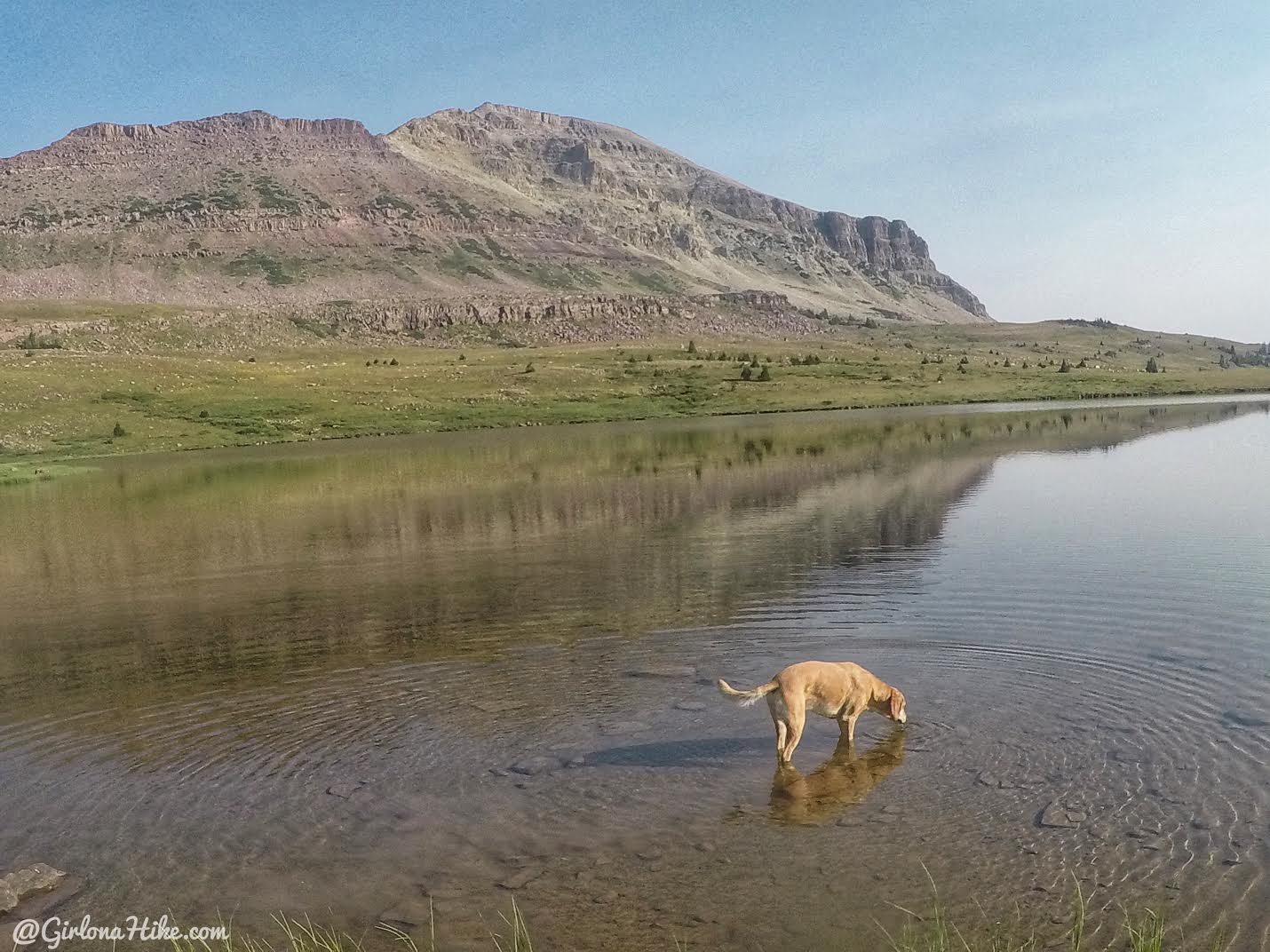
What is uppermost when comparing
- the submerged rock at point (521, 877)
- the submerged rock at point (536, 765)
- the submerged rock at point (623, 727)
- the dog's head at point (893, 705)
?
the dog's head at point (893, 705)

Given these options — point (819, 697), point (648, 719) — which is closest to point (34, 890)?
point (648, 719)

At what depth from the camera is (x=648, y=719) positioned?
14477 mm

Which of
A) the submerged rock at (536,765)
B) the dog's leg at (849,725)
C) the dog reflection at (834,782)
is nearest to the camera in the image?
the dog reflection at (834,782)

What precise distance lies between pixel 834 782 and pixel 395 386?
9291 centimetres

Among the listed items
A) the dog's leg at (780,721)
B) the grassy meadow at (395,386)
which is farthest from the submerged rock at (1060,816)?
the grassy meadow at (395,386)

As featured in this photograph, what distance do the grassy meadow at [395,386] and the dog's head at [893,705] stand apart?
59255 millimetres

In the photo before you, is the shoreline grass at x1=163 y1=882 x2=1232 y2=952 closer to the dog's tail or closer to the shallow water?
the shallow water

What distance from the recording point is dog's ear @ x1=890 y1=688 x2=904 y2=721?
1341 cm

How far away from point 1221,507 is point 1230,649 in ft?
55.6

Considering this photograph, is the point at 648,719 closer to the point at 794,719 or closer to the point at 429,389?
the point at 794,719

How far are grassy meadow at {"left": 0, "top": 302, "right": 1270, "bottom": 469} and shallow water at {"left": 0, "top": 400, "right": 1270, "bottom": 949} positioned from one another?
149 ft

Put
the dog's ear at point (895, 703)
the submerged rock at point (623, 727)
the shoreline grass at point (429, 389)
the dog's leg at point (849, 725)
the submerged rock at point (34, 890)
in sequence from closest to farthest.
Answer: the submerged rock at point (34, 890)
the dog's leg at point (849, 725)
the dog's ear at point (895, 703)
the submerged rock at point (623, 727)
the shoreline grass at point (429, 389)

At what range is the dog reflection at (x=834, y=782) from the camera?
1132cm

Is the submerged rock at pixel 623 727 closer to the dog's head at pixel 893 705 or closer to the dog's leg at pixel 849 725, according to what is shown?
the dog's leg at pixel 849 725
